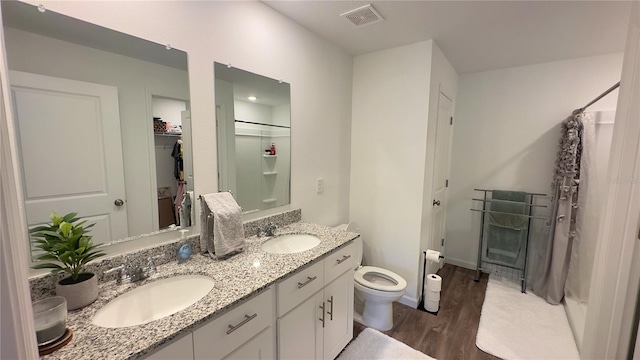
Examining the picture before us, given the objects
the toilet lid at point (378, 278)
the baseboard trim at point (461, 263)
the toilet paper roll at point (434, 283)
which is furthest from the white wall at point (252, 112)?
the baseboard trim at point (461, 263)

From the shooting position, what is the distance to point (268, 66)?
1.83 meters

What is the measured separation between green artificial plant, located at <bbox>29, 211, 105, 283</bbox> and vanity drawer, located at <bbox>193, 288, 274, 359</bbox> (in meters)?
0.54

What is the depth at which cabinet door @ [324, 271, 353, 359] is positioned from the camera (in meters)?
1.66

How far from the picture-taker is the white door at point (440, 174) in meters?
2.67

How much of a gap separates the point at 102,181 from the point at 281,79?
1.29 metres

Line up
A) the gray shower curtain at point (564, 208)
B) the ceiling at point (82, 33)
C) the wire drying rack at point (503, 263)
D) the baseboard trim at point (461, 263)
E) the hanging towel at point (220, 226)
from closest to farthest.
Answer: the ceiling at point (82, 33), the hanging towel at point (220, 226), the gray shower curtain at point (564, 208), the wire drying rack at point (503, 263), the baseboard trim at point (461, 263)

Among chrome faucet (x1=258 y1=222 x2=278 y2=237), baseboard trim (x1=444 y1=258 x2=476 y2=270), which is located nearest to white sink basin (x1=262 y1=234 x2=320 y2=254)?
chrome faucet (x1=258 y1=222 x2=278 y2=237)

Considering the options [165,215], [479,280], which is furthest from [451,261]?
[165,215]

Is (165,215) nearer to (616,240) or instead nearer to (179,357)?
(179,357)

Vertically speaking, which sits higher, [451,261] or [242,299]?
[242,299]

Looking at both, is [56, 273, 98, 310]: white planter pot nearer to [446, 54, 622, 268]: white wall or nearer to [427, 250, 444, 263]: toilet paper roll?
[427, 250, 444, 263]: toilet paper roll

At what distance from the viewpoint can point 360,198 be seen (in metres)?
2.80

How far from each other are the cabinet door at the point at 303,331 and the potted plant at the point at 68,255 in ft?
2.63

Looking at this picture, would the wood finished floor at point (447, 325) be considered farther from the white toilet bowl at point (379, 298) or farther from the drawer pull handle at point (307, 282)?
the drawer pull handle at point (307, 282)
